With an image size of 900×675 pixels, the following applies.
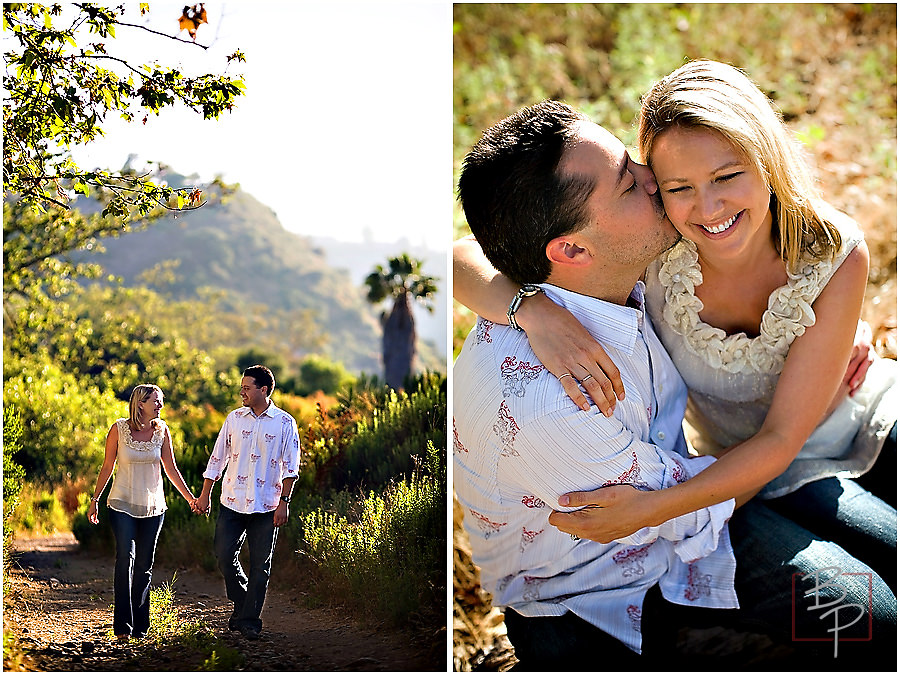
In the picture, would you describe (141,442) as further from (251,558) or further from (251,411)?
(251,558)

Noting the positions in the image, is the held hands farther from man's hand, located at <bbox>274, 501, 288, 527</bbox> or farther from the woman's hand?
the woman's hand

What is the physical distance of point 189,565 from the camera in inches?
85.7

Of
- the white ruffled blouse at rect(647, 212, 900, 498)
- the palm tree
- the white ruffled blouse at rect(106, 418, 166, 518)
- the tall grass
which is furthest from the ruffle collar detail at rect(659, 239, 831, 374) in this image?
the white ruffled blouse at rect(106, 418, 166, 518)

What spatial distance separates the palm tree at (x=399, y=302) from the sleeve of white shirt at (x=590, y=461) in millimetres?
484

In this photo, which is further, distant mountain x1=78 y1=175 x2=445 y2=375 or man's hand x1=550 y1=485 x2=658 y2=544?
distant mountain x1=78 y1=175 x2=445 y2=375

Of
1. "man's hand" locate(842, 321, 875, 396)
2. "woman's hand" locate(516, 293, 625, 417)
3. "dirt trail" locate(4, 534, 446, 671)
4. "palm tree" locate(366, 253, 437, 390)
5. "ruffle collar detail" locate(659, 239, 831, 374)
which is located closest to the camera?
Answer: "woman's hand" locate(516, 293, 625, 417)

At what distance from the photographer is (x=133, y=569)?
7.04ft

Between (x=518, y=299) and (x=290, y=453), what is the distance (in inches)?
29.6

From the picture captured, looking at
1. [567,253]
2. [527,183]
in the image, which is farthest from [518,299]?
[527,183]

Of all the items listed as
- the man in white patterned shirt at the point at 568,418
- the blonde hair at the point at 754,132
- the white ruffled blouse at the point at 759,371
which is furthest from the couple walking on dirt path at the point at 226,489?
the blonde hair at the point at 754,132

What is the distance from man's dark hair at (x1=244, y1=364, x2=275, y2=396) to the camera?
2254 mm

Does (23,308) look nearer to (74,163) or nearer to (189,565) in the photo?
(74,163)

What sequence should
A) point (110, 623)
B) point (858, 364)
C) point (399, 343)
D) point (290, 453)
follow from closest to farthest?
point (110, 623)
point (290, 453)
point (399, 343)
point (858, 364)

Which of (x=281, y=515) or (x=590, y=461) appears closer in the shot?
(x=590, y=461)
